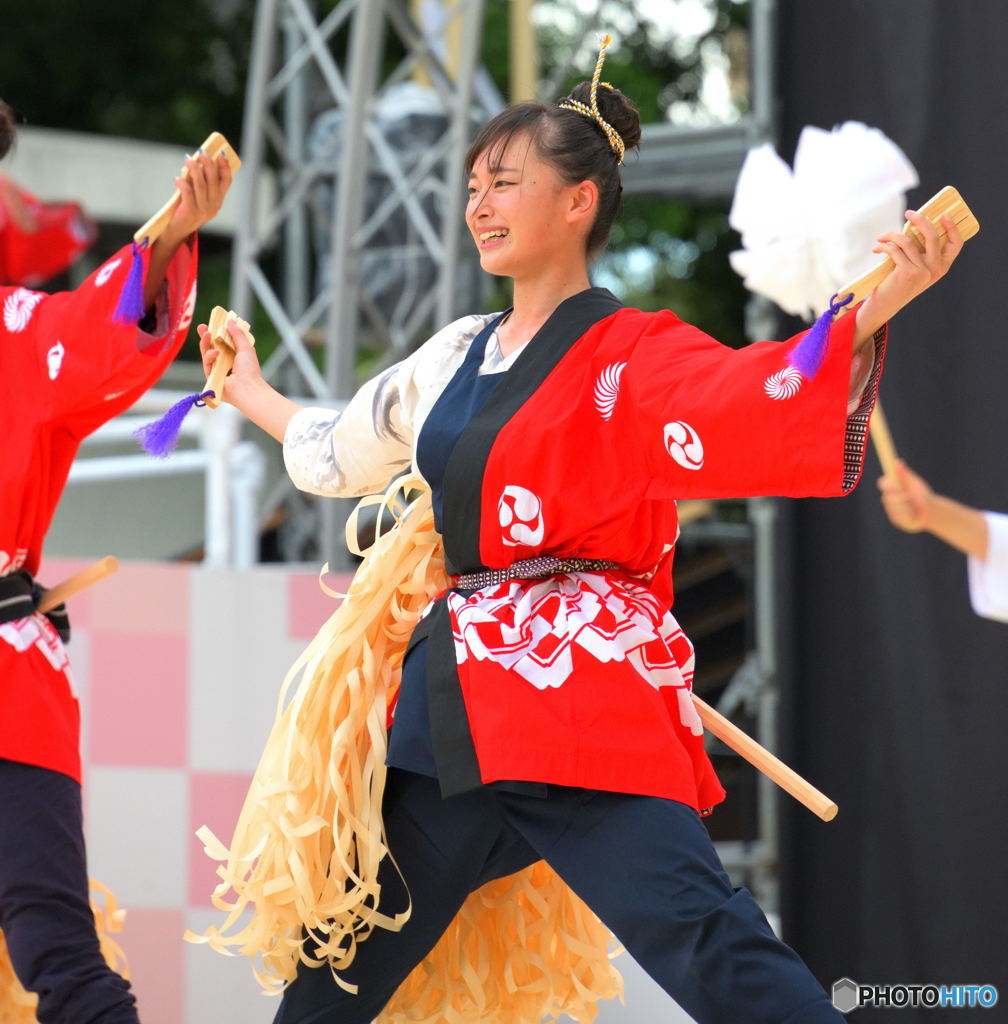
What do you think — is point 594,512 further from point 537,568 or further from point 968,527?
point 968,527

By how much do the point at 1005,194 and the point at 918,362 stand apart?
11.7 inches

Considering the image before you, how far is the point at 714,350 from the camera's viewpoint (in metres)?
1.73

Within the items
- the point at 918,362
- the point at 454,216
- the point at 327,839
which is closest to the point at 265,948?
the point at 327,839

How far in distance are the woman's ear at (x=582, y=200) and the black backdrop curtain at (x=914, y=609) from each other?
3.16 feet

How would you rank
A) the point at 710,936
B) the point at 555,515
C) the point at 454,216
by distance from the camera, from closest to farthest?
the point at 710,936
the point at 555,515
the point at 454,216

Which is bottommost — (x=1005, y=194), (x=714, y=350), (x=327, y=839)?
(x=327, y=839)

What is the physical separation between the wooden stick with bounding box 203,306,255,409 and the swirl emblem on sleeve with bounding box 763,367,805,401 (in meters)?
0.72

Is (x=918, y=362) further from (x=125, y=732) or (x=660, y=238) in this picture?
(x=660, y=238)

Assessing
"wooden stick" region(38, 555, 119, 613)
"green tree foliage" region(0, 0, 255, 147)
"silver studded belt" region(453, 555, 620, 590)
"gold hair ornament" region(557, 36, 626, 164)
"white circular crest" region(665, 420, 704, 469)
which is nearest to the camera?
"white circular crest" region(665, 420, 704, 469)

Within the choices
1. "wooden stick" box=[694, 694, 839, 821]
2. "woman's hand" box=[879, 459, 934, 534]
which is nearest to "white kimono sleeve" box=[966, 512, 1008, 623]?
"woman's hand" box=[879, 459, 934, 534]

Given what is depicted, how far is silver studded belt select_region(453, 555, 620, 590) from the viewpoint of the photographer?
180 centimetres

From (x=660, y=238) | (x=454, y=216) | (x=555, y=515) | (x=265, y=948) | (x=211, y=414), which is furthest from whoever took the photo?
(x=660, y=238)

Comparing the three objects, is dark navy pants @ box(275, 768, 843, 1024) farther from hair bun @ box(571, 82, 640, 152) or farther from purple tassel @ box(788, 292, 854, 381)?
hair bun @ box(571, 82, 640, 152)

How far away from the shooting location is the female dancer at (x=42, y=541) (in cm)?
201
